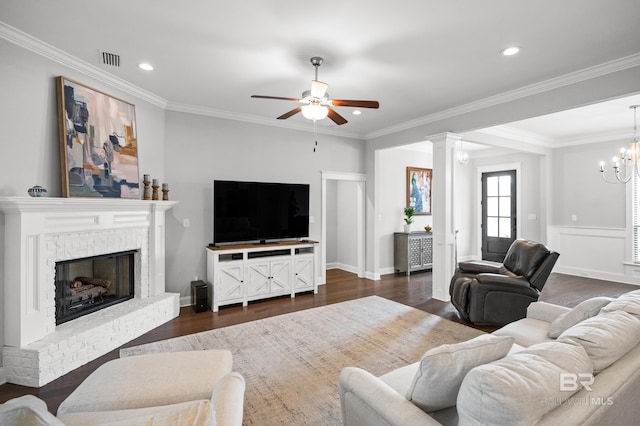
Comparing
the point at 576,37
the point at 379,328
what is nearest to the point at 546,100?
the point at 576,37

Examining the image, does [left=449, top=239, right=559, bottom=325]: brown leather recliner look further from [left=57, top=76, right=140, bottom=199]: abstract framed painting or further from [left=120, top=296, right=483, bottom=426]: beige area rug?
[left=57, top=76, right=140, bottom=199]: abstract framed painting

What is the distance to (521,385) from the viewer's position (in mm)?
1028

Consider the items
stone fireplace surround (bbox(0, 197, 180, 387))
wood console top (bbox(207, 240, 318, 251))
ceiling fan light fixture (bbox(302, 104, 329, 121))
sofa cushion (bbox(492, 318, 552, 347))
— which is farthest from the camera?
wood console top (bbox(207, 240, 318, 251))

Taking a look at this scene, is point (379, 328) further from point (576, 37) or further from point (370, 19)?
point (576, 37)

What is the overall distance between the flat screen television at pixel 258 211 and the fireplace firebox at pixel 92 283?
4.01 feet

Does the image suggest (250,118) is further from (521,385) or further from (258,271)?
(521,385)

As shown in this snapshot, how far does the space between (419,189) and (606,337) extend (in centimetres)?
628

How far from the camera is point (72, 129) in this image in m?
3.11

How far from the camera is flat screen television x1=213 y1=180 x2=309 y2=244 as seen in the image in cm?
470

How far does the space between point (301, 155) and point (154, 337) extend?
353 centimetres

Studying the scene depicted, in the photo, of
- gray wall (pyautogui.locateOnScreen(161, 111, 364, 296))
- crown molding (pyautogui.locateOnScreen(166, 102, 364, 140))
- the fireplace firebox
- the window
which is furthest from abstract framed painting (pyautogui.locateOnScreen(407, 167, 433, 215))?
the fireplace firebox

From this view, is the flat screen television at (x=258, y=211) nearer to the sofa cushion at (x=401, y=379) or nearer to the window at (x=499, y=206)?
the sofa cushion at (x=401, y=379)

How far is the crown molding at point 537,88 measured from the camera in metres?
3.12

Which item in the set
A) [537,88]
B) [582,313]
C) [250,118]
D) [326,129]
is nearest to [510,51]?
[537,88]
